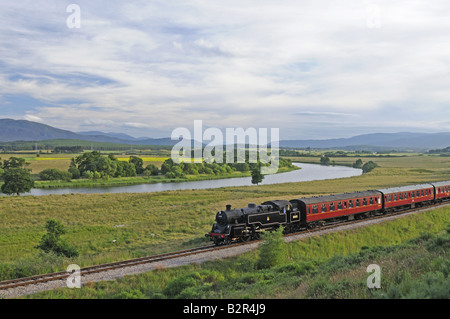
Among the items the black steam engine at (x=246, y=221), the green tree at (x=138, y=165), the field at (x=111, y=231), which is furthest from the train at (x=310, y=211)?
the green tree at (x=138, y=165)

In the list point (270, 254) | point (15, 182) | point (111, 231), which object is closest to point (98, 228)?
point (111, 231)

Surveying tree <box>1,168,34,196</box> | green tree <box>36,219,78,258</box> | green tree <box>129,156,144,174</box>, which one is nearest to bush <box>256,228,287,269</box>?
green tree <box>36,219,78,258</box>

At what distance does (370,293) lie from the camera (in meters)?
10.2

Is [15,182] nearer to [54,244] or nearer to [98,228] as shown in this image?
[98,228]

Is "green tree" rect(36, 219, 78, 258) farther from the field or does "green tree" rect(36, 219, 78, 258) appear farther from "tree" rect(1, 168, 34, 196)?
"tree" rect(1, 168, 34, 196)

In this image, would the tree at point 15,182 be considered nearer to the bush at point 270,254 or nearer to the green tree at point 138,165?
the green tree at point 138,165

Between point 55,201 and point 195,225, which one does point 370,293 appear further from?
point 55,201

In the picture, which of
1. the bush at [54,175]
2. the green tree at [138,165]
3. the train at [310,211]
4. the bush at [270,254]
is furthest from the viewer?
the green tree at [138,165]

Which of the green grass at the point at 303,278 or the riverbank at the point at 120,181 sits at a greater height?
the green grass at the point at 303,278

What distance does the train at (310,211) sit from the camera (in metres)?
23.0

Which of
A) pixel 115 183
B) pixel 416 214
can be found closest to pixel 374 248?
pixel 416 214

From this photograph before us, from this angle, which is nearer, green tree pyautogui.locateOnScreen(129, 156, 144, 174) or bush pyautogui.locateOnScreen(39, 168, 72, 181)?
bush pyautogui.locateOnScreen(39, 168, 72, 181)

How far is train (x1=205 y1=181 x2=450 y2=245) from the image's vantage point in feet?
75.5
